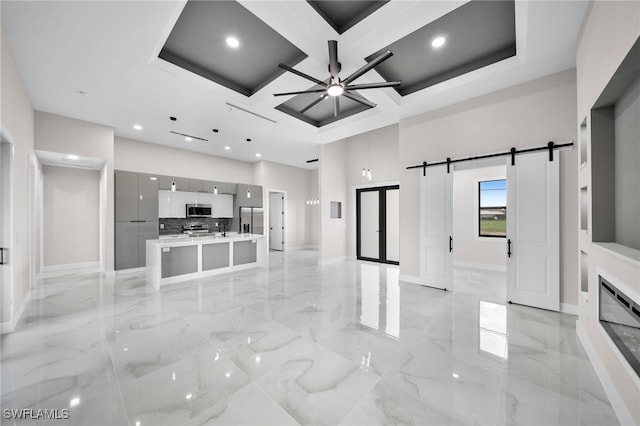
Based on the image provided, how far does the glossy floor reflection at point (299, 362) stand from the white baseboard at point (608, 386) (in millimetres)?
53

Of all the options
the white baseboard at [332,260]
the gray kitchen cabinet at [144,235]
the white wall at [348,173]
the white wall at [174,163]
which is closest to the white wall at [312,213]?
the white wall at [174,163]

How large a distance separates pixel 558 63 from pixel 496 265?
14.3 feet

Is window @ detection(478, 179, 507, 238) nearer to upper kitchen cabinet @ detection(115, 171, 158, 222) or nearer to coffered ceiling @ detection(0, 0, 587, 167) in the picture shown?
coffered ceiling @ detection(0, 0, 587, 167)

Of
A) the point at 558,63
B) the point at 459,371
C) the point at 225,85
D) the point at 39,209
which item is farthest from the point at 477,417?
the point at 39,209

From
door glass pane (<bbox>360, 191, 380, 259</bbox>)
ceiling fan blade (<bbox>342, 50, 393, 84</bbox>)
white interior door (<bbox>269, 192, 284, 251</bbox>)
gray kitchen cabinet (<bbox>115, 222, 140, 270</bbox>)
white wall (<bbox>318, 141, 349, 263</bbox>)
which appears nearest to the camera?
ceiling fan blade (<bbox>342, 50, 393, 84</bbox>)

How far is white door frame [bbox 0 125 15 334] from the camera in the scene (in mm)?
2861

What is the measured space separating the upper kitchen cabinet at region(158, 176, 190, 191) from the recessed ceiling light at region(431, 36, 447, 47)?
6610 mm

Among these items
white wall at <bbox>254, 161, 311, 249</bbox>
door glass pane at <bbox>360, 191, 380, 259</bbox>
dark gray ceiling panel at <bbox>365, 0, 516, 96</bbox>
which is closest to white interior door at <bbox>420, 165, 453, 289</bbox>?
dark gray ceiling panel at <bbox>365, 0, 516, 96</bbox>

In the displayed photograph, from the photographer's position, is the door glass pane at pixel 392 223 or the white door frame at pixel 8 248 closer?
the white door frame at pixel 8 248

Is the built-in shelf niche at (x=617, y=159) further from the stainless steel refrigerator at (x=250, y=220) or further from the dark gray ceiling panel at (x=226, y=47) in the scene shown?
the stainless steel refrigerator at (x=250, y=220)

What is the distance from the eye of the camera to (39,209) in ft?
17.7

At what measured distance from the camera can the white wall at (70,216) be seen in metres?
5.80

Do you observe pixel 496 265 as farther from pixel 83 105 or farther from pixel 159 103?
pixel 83 105

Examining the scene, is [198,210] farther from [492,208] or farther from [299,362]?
[492,208]
